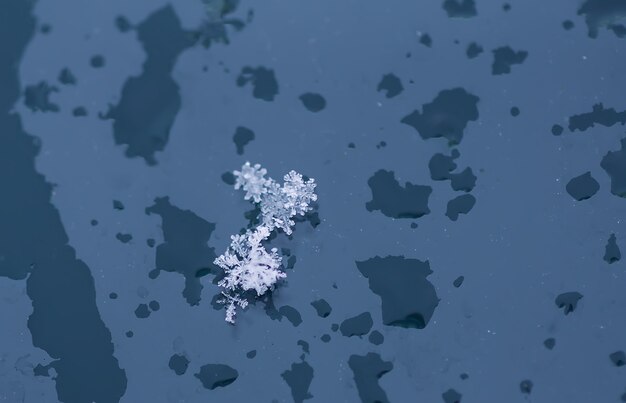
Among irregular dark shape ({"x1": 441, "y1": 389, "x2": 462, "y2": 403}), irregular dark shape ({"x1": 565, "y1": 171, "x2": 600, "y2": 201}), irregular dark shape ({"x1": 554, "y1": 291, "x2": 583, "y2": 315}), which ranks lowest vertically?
irregular dark shape ({"x1": 441, "y1": 389, "x2": 462, "y2": 403})

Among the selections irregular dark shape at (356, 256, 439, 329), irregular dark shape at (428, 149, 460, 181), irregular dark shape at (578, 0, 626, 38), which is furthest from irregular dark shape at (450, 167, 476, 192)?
irregular dark shape at (578, 0, 626, 38)

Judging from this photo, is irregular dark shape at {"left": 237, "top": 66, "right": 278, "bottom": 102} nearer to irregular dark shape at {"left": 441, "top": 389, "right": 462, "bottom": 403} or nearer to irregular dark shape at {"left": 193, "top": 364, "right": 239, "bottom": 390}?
irregular dark shape at {"left": 193, "top": 364, "right": 239, "bottom": 390}

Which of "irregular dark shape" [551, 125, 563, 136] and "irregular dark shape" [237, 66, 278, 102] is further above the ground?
"irregular dark shape" [237, 66, 278, 102]

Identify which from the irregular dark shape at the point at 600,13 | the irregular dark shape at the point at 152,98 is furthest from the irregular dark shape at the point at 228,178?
the irregular dark shape at the point at 600,13

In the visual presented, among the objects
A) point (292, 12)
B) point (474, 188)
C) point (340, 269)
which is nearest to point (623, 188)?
point (474, 188)

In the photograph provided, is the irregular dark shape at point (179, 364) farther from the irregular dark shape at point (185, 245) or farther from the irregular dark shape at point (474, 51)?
the irregular dark shape at point (474, 51)

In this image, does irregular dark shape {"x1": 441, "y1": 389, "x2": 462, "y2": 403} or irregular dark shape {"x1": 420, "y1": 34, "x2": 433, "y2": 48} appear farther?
irregular dark shape {"x1": 420, "y1": 34, "x2": 433, "y2": 48}
